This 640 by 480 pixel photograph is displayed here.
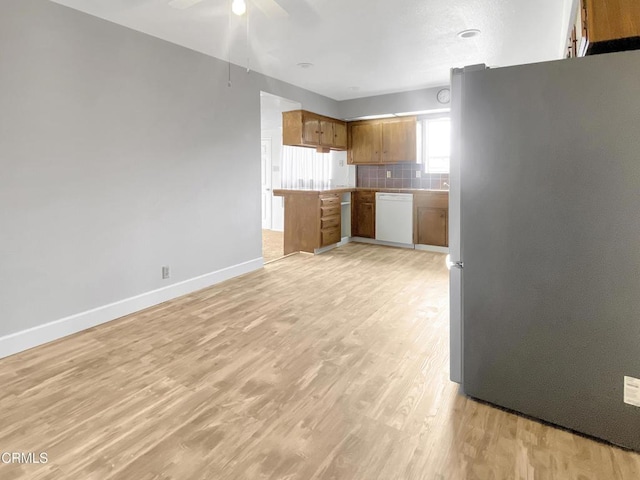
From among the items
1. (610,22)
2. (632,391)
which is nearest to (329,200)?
(610,22)

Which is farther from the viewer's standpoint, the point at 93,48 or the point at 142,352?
the point at 93,48

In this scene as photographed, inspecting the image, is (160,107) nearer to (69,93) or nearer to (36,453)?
(69,93)

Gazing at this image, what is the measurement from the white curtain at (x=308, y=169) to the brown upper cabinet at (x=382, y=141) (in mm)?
492

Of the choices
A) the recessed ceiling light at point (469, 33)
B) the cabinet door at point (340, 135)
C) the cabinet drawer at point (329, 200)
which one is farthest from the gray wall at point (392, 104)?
the recessed ceiling light at point (469, 33)

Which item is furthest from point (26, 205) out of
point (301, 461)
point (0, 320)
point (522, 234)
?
point (522, 234)

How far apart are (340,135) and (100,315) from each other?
4780 millimetres

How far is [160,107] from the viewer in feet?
11.7

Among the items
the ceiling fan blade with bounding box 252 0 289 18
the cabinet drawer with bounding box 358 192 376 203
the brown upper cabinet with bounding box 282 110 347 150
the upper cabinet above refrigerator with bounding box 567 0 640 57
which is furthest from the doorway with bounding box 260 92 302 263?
the upper cabinet above refrigerator with bounding box 567 0 640 57

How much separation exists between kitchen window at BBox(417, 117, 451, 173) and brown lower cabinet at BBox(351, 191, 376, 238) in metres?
1.06

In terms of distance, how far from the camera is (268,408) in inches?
78.7

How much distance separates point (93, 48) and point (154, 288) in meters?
2.10

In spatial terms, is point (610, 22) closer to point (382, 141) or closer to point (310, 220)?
point (310, 220)

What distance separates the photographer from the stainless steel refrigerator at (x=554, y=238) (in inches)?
62.0

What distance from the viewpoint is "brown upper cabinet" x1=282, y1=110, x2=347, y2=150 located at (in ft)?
A: 18.7
